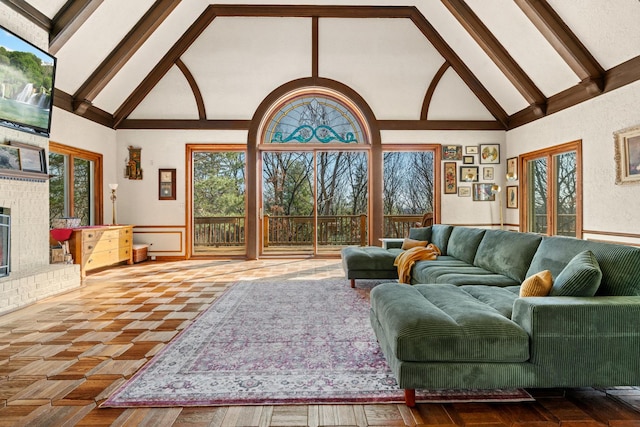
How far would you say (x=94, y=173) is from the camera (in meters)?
6.94

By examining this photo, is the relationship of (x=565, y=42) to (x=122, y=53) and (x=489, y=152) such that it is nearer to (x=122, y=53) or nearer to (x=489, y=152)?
(x=489, y=152)

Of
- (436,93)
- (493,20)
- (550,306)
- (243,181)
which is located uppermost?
(493,20)

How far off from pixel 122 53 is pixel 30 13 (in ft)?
4.92

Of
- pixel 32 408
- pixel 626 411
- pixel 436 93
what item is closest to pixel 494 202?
pixel 436 93

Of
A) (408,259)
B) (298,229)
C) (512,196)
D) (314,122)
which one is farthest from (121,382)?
(512,196)

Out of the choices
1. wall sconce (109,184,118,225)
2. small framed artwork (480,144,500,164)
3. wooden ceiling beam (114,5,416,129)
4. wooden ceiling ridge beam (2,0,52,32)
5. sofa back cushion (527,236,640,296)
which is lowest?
sofa back cushion (527,236,640,296)

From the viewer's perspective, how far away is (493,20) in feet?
18.5

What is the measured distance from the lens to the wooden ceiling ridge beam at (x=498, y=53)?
230 inches

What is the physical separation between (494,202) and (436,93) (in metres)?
2.48

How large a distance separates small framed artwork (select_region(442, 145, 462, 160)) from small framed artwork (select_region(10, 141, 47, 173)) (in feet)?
21.7

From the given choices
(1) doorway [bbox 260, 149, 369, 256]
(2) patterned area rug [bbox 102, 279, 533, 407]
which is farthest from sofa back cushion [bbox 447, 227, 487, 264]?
(1) doorway [bbox 260, 149, 369, 256]

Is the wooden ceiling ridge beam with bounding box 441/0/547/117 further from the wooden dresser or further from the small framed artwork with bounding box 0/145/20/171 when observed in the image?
the wooden dresser

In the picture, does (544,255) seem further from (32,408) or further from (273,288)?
(32,408)

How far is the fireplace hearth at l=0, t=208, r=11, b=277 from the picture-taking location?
13.6 feet
